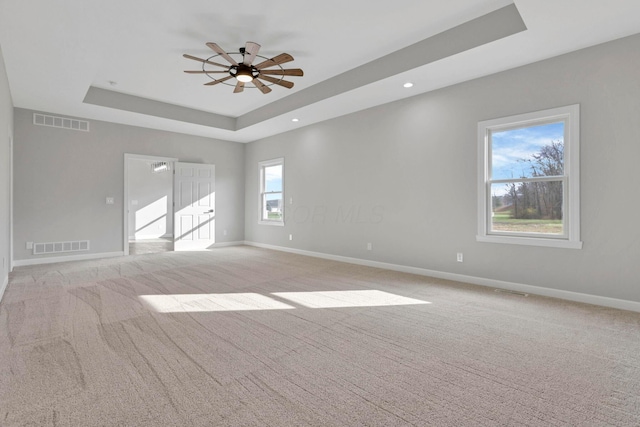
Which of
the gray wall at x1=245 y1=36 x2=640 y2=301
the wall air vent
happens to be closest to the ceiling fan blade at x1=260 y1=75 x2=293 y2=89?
the gray wall at x1=245 y1=36 x2=640 y2=301

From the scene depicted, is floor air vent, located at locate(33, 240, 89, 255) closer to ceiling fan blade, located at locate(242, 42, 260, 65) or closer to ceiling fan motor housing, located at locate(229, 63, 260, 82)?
ceiling fan motor housing, located at locate(229, 63, 260, 82)

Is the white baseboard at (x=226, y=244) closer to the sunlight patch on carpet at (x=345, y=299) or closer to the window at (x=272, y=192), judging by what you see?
the window at (x=272, y=192)

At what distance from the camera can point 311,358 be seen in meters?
2.17

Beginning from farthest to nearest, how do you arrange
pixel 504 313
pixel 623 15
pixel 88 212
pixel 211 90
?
1. pixel 88 212
2. pixel 211 90
3. pixel 504 313
4. pixel 623 15

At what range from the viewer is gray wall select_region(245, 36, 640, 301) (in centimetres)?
319

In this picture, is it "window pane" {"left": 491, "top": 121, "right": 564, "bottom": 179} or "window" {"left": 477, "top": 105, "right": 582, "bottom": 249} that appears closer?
"window" {"left": 477, "top": 105, "right": 582, "bottom": 249}

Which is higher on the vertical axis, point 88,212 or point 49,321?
point 88,212

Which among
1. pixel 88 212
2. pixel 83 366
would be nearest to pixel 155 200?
pixel 88 212

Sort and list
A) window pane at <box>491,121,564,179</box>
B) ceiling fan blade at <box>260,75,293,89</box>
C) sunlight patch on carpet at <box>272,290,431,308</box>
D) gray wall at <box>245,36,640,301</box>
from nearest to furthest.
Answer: gray wall at <box>245,36,640,301</box>, sunlight patch on carpet at <box>272,290,431,308</box>, window pane at <box>491,121,564,179</box>, ceiling fan blade at <box>260,75,293,89</box>

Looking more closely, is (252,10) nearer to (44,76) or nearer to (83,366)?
(44,76)

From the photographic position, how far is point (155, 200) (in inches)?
409

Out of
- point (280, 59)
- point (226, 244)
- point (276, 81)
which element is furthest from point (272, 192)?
point (280, 59)

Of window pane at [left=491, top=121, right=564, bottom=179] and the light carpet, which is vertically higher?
window pane at [left=491, top=121, right=564, bottom=179]

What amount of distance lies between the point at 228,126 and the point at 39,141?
3282 millimetres
